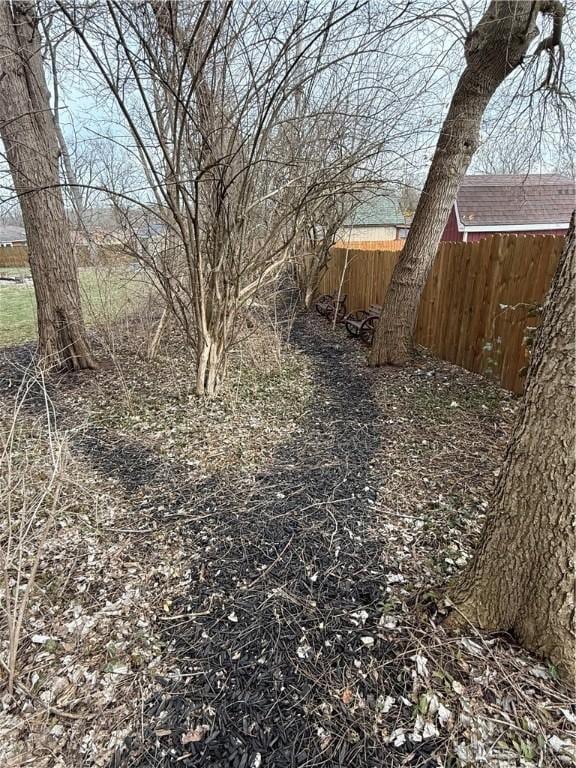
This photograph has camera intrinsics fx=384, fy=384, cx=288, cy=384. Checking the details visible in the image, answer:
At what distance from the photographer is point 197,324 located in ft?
12.4

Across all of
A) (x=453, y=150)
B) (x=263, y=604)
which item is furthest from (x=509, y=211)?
(x=263, y=604)

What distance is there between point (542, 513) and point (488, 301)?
10.5 feet

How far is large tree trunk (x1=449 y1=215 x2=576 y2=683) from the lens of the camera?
1210 mm

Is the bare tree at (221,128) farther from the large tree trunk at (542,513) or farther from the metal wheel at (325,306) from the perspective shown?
the metal wheel at (325,306)

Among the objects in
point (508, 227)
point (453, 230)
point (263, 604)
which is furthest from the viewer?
point (453, 230)

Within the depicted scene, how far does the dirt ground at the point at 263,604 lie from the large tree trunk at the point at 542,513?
12 centimetres

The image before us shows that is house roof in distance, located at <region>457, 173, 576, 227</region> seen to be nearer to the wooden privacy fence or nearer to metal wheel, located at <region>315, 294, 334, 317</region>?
metal wheel, located at <region>315, 294, 334, 317</region>

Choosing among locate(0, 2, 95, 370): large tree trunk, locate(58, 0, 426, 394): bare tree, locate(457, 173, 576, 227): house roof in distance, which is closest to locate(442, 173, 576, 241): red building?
locate(457, 173, 576, 227): house roof in distance

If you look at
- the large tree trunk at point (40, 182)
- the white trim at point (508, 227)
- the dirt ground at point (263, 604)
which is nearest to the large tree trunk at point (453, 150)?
the dirt ground at point (263, 604)

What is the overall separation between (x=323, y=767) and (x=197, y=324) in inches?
129

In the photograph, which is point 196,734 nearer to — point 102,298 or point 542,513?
point 542,513

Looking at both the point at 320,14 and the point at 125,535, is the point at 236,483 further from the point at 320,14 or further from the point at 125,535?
the point at 320,14

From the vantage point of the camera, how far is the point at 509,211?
11.3 metres

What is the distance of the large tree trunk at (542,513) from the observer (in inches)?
47.6
